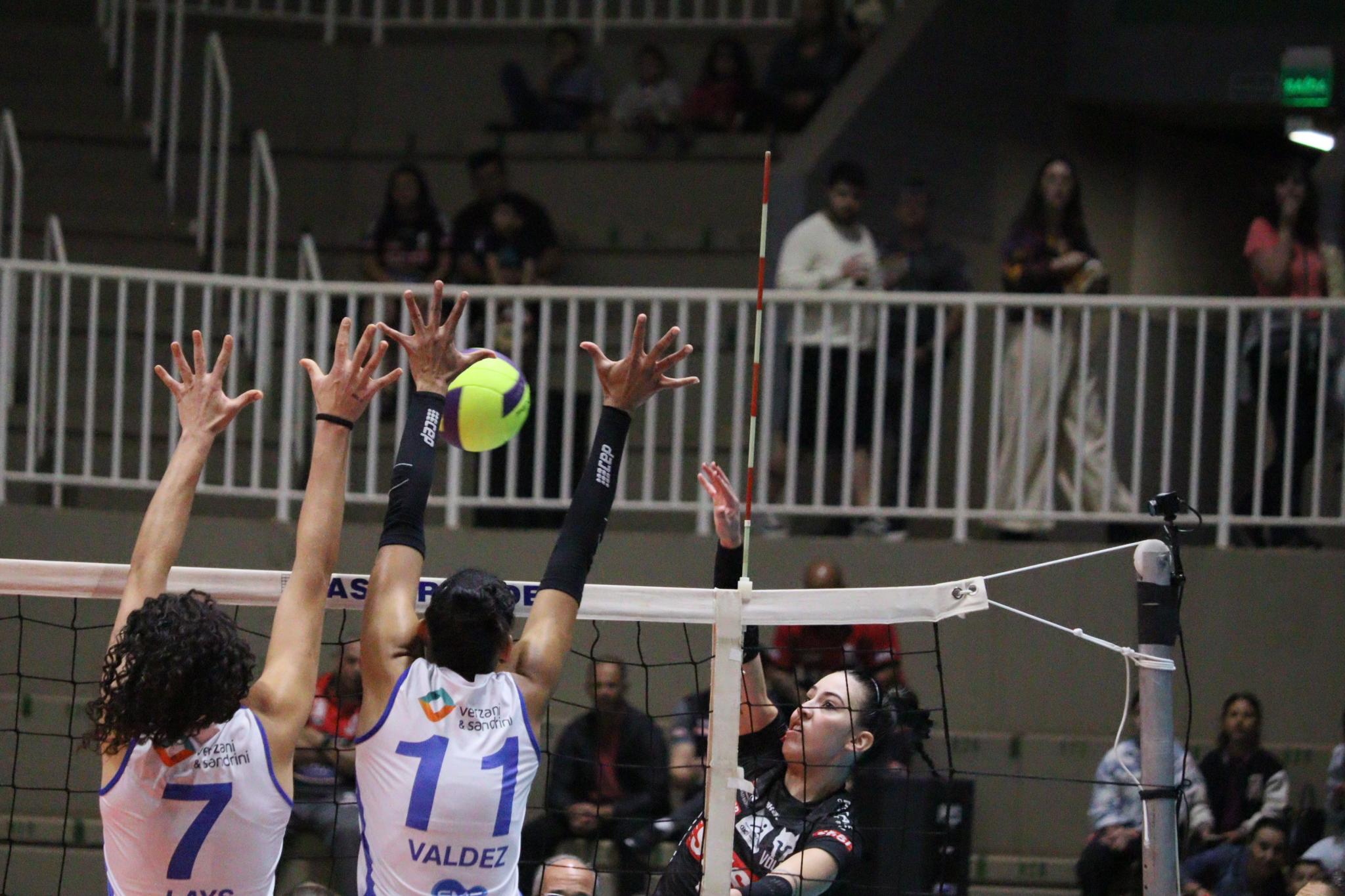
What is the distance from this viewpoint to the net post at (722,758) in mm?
4285

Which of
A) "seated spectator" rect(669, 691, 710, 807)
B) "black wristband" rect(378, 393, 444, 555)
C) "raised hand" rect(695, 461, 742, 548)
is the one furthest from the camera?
"seated spectator" rect(669, 691, 710, 807)

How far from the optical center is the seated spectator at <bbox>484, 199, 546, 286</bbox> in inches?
400

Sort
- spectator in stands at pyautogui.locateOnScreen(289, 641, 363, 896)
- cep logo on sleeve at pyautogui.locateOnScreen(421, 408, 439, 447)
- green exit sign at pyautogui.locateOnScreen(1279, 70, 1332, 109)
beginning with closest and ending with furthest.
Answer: cep logo on sleeve at pyautogui.locateOnScreen(421, 408, 439, 447) < spectator in stands at pyautogui.locateOnScreen(289, 641, 363, 896) < green exit sign at pyautogui.locateOnScreen(1279, 70, 1332, 109)

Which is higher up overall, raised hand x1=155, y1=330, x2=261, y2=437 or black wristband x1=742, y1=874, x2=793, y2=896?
raised hand x1=155, y1=330, x2=261, y2=437

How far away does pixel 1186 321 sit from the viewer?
1054cm

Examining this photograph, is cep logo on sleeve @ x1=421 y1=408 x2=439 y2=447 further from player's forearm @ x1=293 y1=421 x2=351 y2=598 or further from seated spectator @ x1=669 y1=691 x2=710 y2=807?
seated spectator @ x1=669 y1=691 x2=710 y2=807

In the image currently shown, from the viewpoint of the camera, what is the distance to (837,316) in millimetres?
8867

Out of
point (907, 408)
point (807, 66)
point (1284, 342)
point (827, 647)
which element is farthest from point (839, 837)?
point (807, 66)

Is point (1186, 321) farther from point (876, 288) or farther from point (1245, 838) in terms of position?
point (1245, 838)

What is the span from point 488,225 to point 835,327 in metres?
2.48

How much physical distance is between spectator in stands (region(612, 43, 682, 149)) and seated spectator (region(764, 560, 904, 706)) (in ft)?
14.6

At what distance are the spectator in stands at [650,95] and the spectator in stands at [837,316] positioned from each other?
2.61 metres

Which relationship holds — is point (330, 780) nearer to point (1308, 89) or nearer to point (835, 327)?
point (835, 327)

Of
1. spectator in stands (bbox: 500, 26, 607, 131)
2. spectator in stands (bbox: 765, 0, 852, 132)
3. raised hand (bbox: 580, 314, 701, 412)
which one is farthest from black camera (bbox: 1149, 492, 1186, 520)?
spectator in stands (bbox: 500, 26, 607, 131)
